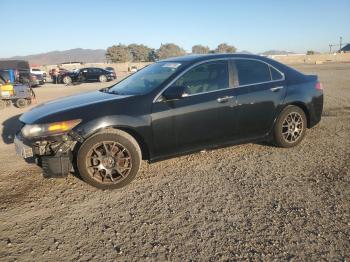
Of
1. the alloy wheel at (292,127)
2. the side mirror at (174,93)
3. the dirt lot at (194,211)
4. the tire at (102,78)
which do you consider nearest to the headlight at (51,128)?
the dirt lot at (194,211)

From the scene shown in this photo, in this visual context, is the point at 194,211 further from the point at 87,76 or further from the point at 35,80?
the point at 87,76

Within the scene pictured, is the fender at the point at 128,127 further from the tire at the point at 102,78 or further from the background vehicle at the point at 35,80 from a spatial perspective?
the tire at the point at 102,78

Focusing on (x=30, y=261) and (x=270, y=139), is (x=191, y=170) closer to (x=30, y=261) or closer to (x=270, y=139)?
(x=270, y=139)

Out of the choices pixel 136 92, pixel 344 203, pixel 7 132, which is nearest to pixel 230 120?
pixel 136 92

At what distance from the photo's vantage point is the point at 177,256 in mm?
2820

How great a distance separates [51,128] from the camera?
13.2ft

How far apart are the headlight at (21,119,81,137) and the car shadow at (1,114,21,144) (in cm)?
322

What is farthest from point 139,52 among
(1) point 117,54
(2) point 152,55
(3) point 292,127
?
(3) point 292,127

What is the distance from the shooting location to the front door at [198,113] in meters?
4.40

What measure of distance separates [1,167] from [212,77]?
142 inches

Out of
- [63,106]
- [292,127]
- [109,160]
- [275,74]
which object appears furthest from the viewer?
[292,127]

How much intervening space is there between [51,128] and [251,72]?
10.1ft

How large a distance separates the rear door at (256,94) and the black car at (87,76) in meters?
23.9

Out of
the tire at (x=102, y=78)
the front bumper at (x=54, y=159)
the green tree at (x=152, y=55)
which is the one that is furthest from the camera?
the green tree at (x=152, y=55)
